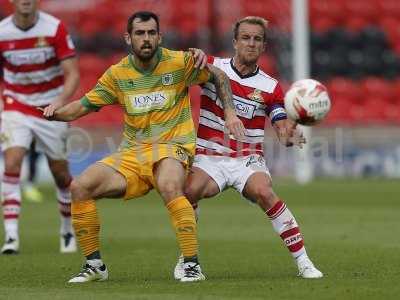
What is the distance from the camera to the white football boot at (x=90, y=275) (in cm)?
925

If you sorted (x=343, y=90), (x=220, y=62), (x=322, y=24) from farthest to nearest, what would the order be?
(x=322, y=24) → (x=343, y=90) → (x=220, y=62)

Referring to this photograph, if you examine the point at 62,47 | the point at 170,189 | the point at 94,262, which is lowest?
the point at 94,262

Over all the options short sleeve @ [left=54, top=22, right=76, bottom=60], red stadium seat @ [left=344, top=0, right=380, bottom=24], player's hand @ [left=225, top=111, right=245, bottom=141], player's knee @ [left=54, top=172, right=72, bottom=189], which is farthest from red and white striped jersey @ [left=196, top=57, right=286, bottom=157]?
red stadium seat @ [left=344, top=0, right=380, bottom=24]

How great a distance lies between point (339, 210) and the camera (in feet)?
59.2

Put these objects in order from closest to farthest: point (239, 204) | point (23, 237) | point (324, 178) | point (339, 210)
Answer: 1. point (23, 237)
2. point (339, 210)
3. point (239, 204)
4. point (324, 178)

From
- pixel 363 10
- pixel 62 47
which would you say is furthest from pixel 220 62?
pixel 363 10

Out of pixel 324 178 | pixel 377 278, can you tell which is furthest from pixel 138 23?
pixel 324 178

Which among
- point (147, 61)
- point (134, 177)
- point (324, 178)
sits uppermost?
point (147, 61)

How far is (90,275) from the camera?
30.4 feet

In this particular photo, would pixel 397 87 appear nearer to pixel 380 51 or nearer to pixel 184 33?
pixel 380 51

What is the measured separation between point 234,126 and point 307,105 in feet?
2.05

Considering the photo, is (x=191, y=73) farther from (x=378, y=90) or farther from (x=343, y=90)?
(x=378, y=90)

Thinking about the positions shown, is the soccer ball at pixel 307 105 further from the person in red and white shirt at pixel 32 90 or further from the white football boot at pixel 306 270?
the person in red and white shirt at pixel 32 90

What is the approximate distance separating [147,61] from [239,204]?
1092 cm
